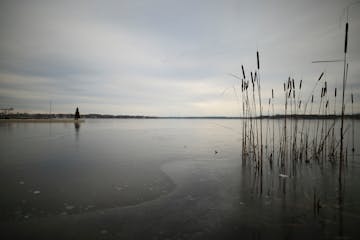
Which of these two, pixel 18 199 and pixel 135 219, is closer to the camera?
pixel 135 219

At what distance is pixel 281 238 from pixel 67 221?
12.3 ft

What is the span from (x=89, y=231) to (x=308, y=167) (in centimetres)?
776

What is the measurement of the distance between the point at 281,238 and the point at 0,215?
510cm

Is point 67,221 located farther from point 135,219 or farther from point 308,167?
point 308,167

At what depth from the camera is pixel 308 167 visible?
6.84 metres

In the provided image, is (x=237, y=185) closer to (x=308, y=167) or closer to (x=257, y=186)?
(x=257, y=186)

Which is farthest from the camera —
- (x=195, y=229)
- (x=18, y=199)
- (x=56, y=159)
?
(x=56, y=159)

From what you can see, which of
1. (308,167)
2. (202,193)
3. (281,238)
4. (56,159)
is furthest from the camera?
(56,159)

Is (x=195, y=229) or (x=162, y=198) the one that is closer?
(x=195, y=229)

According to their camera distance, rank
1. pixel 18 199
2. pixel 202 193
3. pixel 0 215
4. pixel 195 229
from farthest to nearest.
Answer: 1. pixel 202 193
2. pixel 18 199
3. pixel 0 215
4. pixel 195 229

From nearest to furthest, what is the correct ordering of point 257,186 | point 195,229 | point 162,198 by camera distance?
point 195,229 → point 162,198 → point 257,186

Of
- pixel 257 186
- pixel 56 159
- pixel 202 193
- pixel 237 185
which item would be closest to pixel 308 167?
pixel 257 186

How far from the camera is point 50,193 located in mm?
4336

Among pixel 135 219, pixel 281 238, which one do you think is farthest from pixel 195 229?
pixel 281 238
